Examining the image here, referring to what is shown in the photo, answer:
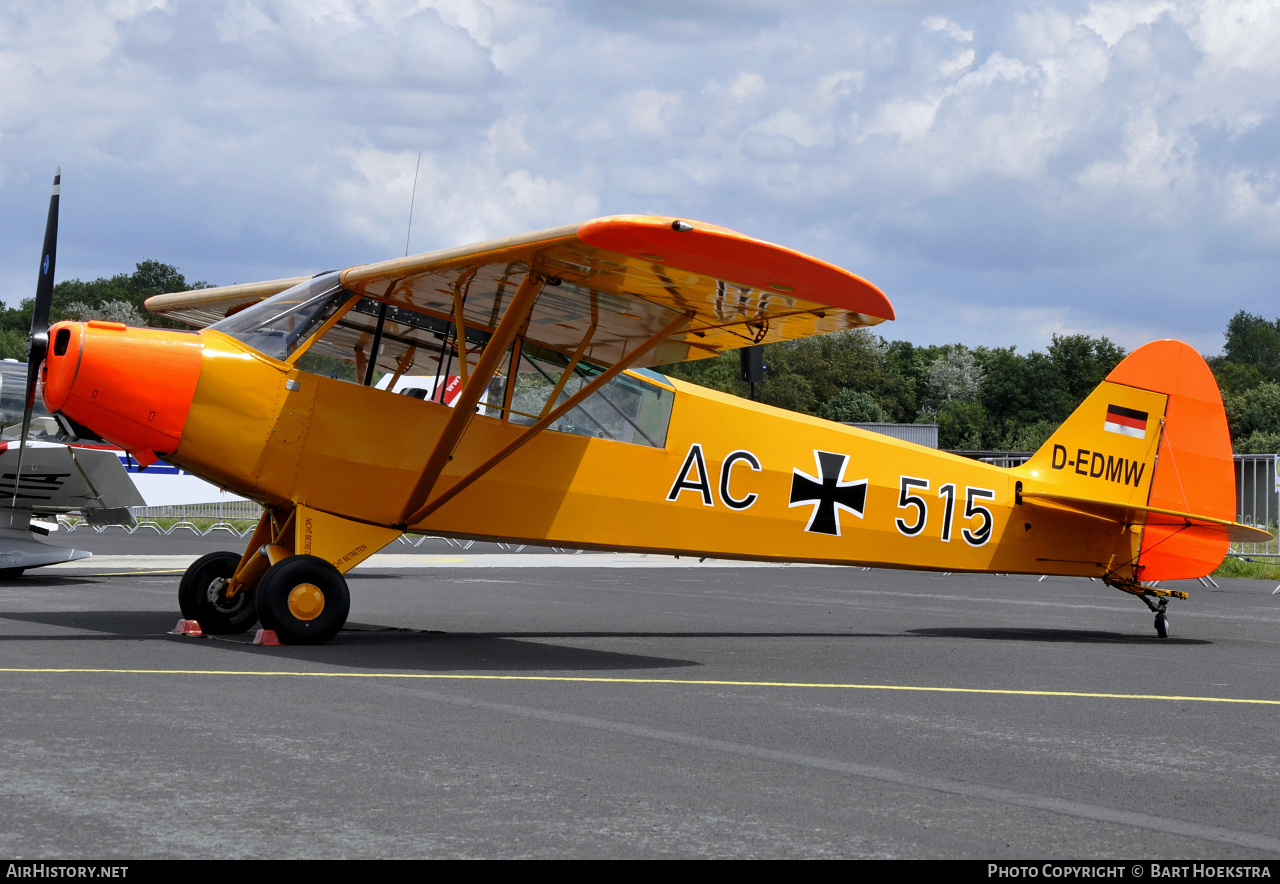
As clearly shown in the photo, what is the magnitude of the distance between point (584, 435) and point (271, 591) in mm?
3091

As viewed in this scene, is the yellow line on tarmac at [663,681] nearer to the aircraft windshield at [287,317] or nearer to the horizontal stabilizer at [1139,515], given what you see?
the aircraft windshield at [287,317]

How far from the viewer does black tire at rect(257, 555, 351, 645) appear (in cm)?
912

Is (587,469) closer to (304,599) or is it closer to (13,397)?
(304,599)

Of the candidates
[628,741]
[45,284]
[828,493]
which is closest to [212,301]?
[45,284]

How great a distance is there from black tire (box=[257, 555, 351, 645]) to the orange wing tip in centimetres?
350

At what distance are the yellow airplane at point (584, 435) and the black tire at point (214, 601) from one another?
0.06 feet

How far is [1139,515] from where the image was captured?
1253 cm

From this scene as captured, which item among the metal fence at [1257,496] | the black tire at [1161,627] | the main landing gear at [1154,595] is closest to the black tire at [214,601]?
the main landing gear at [1154,595]

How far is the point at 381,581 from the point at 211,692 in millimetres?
11828

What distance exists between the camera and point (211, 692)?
6949 millimetres

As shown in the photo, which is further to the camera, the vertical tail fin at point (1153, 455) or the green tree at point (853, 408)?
the green tree at point (853, 408)

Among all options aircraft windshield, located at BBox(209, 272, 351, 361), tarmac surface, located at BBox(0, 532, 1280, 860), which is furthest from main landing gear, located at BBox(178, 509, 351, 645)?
aircraft windshield, located at BBox(209, 272, 351, 361)

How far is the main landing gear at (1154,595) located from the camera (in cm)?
1248

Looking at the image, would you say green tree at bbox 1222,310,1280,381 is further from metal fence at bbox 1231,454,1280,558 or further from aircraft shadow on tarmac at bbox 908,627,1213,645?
aircraft shadow on tarmac at bbox 908,627,1213,645
